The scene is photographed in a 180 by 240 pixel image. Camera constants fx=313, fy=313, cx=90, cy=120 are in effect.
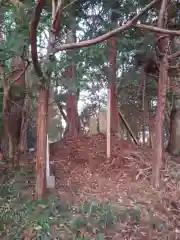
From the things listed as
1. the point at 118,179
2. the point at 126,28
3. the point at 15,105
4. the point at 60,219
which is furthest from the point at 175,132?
the point at 126,28

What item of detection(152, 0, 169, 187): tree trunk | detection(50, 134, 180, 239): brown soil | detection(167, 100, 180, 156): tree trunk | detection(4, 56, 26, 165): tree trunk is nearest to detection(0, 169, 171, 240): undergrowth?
detection(50, 134, 180, 239): brown soil

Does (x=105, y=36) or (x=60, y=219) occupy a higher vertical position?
(x=105, y=36)

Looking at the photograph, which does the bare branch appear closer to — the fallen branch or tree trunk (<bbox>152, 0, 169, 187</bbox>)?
the fallen branch

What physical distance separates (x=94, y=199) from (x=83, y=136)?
215 cm

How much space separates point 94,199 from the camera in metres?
4.72

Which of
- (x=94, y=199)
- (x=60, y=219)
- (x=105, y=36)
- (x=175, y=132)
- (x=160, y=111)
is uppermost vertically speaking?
(x=105, y=36)

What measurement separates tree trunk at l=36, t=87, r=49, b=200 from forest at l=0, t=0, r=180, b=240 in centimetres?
1

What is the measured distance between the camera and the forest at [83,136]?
14.0ft

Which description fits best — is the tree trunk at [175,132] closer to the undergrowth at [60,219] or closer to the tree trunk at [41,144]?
the undergrowth at [60,219]

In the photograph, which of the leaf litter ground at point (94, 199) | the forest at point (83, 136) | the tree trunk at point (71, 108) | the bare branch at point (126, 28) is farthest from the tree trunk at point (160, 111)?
the tree trunk at point (71, 108)

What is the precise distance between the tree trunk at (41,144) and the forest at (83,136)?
14 millimetres

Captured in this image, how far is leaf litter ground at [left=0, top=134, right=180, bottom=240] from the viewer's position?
4191mm

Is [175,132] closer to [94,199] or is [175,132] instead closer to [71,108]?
[71,108]

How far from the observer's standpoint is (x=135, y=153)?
611 cm
